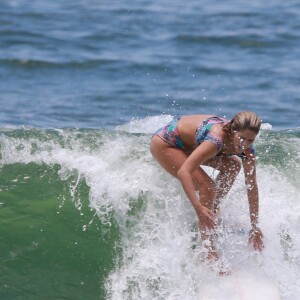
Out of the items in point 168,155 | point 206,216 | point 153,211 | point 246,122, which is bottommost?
point 153,211

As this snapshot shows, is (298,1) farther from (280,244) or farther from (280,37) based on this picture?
(280,244)

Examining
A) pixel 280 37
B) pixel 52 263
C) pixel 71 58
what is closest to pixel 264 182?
pixel 52 263

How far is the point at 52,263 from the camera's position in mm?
7164

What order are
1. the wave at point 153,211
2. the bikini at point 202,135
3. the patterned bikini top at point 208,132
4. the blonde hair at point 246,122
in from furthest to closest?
the wave at point 153,211 < the patterned bikini top at point 208,132 < the bikini at point 202,135 < the blonde hair at point 246,122

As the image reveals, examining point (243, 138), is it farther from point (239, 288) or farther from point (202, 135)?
point (239, 288)

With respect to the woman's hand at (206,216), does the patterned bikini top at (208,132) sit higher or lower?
higher

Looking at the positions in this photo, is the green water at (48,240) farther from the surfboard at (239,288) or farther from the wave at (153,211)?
the surfboard at (239,288)

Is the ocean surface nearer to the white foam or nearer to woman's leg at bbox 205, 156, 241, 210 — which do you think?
the white foam

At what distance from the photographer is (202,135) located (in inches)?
255

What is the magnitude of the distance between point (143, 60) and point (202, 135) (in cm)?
944

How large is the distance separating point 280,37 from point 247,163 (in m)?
11.3

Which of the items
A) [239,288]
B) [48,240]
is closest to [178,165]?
[239,288]

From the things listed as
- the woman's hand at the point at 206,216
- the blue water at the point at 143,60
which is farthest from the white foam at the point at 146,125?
the woman's hand at the point at 206,216

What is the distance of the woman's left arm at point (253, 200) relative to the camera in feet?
21.6
